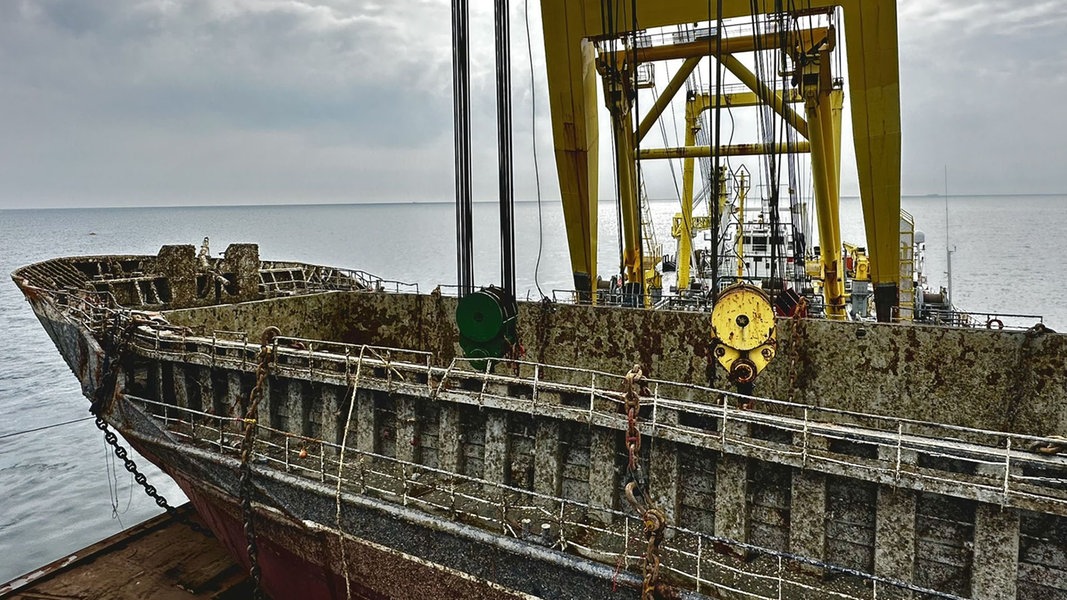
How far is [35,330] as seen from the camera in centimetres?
3738

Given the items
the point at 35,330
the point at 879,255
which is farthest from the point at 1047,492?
the point at 35,330

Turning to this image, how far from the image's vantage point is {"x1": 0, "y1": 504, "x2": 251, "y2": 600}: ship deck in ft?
35.6

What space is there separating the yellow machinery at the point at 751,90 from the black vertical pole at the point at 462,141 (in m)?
3.16

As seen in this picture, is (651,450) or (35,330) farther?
(35,330)

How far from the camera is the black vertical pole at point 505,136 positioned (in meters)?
10.2

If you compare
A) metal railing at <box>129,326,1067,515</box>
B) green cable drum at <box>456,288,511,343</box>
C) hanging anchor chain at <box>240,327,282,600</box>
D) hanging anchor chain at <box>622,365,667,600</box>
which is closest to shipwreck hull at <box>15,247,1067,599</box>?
metal railing at <box>129,326,1067,515</box>

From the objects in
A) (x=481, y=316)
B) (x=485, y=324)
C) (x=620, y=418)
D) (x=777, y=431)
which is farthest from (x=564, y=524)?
(x=481, y=316)

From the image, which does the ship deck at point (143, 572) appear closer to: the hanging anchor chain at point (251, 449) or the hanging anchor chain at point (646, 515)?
the hanging anchor chain at point (251, 449)

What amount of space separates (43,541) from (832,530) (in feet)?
61.0

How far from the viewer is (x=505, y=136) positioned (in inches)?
414

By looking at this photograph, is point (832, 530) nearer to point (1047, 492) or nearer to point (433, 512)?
point (1047, 492)

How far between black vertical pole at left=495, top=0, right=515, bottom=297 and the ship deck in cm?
786

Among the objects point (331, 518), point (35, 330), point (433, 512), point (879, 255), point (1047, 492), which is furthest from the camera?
point (35, 330)

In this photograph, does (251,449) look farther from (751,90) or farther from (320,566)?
(751,90)
